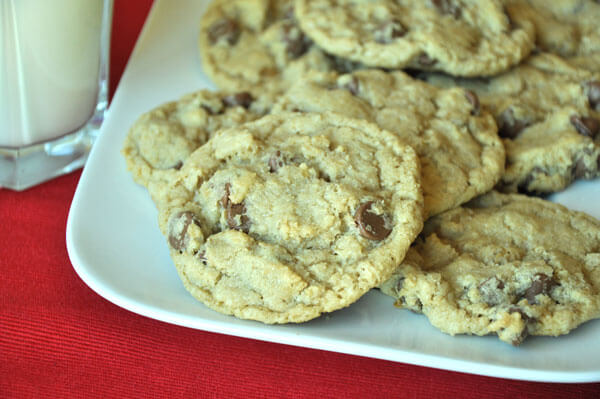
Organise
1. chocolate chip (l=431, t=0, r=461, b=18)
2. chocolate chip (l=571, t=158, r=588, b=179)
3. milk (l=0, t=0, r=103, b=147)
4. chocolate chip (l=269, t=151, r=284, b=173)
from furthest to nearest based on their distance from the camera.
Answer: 1. chocolate chip (l=431, t=0, r=461, b=18)
2. chocolate chip (l=571, t=158, r=588, b=179)
3. milk (l=0, t=0, r=103, b=147)
4. chocolate chip (l=269, t=151, r=284, b=173)

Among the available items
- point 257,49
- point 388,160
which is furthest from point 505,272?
point 257,49

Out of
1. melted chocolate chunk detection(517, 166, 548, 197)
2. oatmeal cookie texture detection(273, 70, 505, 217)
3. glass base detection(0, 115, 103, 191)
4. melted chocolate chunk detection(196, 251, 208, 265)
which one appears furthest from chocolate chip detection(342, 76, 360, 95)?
glass base detection(0, 115, 103, 191)

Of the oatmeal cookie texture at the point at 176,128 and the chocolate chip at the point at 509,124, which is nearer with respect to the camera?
the oatmeal cookie texture at the point at 176,128

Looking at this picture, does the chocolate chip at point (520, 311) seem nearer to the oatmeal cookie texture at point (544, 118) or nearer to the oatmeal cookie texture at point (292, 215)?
the oatmeal cookie texture at point (292, 215)

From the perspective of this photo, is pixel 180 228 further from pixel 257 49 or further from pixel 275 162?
pixel 257 49

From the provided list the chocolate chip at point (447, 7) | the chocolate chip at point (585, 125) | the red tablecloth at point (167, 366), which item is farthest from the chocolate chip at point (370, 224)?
the chocolate chip at point (447, 7)

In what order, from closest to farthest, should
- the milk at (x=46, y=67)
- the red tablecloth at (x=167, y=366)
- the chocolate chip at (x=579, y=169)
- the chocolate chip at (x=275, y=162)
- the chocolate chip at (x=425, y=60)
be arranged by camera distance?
1. the red tablecloth at (x=167, y=366)
2. the chocolate chip at (x=275, y=162)
3. the milk at (x=46, y=67)
4. the chocolate chip at (x=579, y=169)
5. the chocolate chip at (x=425, y=60)

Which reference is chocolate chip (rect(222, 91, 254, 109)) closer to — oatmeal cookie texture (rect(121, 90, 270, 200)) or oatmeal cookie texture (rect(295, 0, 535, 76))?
oatmeal cookie texture (rect(121, 90, 270, 200))
